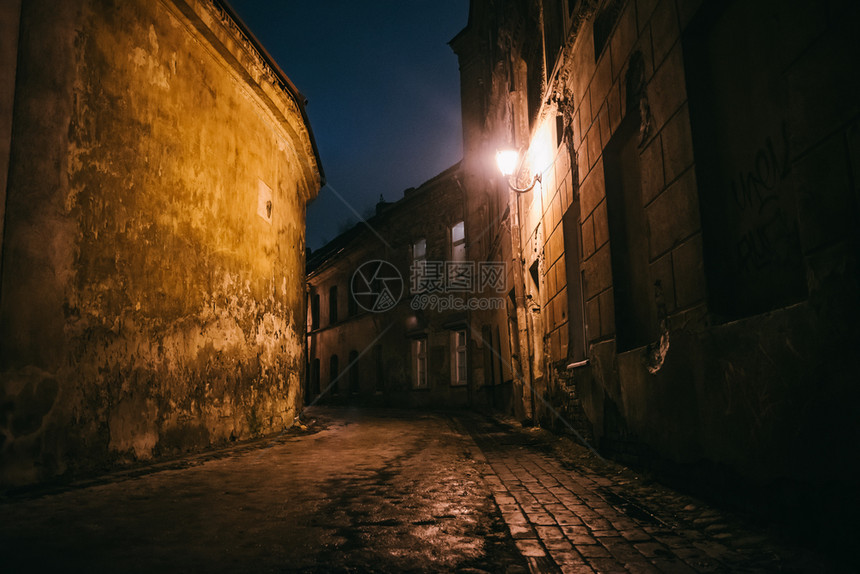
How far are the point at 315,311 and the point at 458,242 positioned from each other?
11.3 m

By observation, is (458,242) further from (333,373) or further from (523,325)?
(333,373)

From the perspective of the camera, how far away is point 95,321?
15.7 ft

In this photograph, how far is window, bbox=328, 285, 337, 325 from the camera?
25.7m

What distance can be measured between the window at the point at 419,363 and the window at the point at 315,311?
8.06 meters

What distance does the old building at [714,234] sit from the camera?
238cm

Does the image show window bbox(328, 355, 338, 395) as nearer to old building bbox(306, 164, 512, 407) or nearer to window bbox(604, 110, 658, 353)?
old building bbox(306, 164, 512, 407)

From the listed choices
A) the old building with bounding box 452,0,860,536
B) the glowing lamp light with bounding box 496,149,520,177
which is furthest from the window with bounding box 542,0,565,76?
the glowing lamp light with bounding box 496,149,520,177

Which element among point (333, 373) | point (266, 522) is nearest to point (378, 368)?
point (333, 373)

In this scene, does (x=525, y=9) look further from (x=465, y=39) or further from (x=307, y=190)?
(x=465, y=39)

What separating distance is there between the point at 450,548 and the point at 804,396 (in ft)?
5.83

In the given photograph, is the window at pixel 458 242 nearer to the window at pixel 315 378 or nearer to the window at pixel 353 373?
the window at pixel 353 373

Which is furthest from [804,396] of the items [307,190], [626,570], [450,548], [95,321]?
[307,190]

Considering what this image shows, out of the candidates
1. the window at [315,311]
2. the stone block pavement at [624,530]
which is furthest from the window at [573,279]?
the window at [315,311]

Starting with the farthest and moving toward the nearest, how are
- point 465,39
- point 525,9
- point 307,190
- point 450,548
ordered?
1. point 465,39
2. point 307,190
3. point 525,9
4. point 450,548
